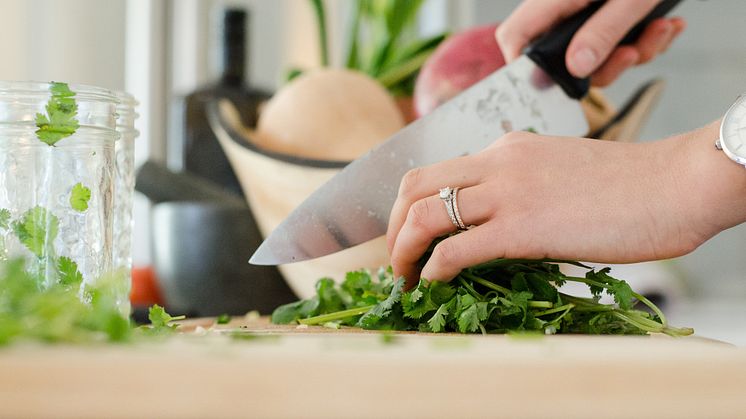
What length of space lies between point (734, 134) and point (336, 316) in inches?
15.3

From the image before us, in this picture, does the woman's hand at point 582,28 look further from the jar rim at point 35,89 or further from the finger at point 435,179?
the jar rim at point 35,89

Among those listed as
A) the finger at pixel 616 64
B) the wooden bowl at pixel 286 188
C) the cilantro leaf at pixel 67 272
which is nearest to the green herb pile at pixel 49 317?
the cilantro leaf at pixel 67 272

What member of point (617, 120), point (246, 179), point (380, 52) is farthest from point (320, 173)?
point (380, 52)

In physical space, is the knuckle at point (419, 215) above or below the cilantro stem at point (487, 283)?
above

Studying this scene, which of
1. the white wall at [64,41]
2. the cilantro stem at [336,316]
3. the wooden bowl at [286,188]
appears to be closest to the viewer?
the cilantro stem at [336,316]

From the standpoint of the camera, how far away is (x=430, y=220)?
74cm

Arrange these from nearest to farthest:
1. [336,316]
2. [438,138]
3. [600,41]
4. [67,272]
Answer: [67,272] < [336,316] < [438,138] < [600,41]

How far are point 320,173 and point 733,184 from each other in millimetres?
597

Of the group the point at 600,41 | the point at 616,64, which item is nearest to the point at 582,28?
the point at 600,41

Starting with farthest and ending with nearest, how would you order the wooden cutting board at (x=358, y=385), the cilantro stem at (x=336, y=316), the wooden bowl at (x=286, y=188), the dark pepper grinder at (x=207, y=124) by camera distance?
the dark pepper grinder at (x=207, y=124) → the wooden bowl at (x=286, y=188) → the cilantro stem at (x=336, y=316) → the wooden cutting board at (x=358, y=385)

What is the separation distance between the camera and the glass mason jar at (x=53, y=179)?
69cm

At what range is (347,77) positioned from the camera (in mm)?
1429

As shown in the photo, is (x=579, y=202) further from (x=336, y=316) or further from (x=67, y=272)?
(x=67, y=272)

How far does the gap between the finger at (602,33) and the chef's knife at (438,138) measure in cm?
1
